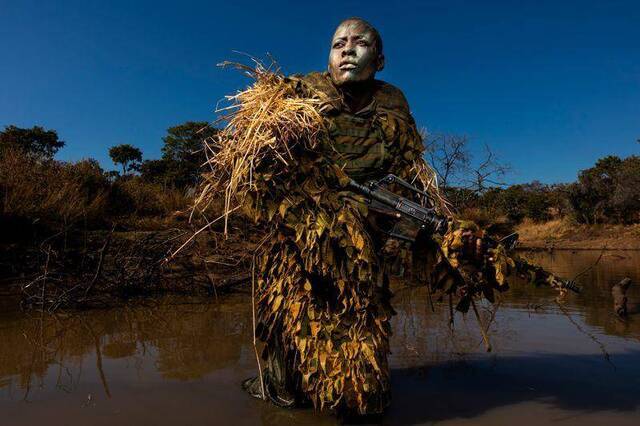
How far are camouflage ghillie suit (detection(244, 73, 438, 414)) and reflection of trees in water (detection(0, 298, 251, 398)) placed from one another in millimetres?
1271

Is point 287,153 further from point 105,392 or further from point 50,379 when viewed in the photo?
point 50,379

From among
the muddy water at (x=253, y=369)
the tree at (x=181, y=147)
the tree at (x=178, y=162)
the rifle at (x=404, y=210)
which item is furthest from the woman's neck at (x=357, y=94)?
the tree at (x=181, y=147)

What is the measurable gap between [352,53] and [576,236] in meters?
23.7

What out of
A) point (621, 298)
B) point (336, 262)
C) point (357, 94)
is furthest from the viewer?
point (621, 298)

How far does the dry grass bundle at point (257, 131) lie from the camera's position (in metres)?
2.77

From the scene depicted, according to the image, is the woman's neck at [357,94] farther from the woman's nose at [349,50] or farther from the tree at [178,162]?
the tree at [178,162]

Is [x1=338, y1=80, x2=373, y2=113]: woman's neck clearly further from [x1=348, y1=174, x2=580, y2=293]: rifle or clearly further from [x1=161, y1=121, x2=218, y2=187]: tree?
[x1=161, y1=121, x2=218, y2=187]: tree

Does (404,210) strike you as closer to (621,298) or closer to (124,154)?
(621,298)

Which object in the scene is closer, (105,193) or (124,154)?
(105,193)

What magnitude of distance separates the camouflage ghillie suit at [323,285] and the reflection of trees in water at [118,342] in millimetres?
1271

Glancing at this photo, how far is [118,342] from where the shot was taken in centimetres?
470

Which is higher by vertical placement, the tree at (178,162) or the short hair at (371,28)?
the tree at (178,162)

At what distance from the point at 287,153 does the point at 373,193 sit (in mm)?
636

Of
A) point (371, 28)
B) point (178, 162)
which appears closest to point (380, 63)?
point (371, 28)
